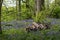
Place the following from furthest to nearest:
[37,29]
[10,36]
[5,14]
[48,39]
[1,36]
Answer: [37,29]
[10,36]
[48,39]
[1,36]
[5,14]

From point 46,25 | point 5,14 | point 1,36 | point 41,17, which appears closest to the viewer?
point 5,14

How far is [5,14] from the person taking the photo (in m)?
5.56

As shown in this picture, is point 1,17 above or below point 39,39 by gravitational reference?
above

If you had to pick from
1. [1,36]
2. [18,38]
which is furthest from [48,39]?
[1,36]

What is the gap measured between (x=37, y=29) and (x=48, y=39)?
2.52 metres

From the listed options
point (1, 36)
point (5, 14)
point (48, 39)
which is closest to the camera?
point (5, 14)

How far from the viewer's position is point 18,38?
755 cm

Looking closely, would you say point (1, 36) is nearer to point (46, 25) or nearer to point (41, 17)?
point (41, 17)

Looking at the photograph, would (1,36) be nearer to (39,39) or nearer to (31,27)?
(39,39)

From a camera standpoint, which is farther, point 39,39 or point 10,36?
point 10,36

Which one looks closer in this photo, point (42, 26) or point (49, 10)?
point (49, 10)

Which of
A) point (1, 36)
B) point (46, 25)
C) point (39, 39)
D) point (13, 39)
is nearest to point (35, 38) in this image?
point (39, 39)

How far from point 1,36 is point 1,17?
1.04 m

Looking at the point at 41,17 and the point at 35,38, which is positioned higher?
the point at 41,17
